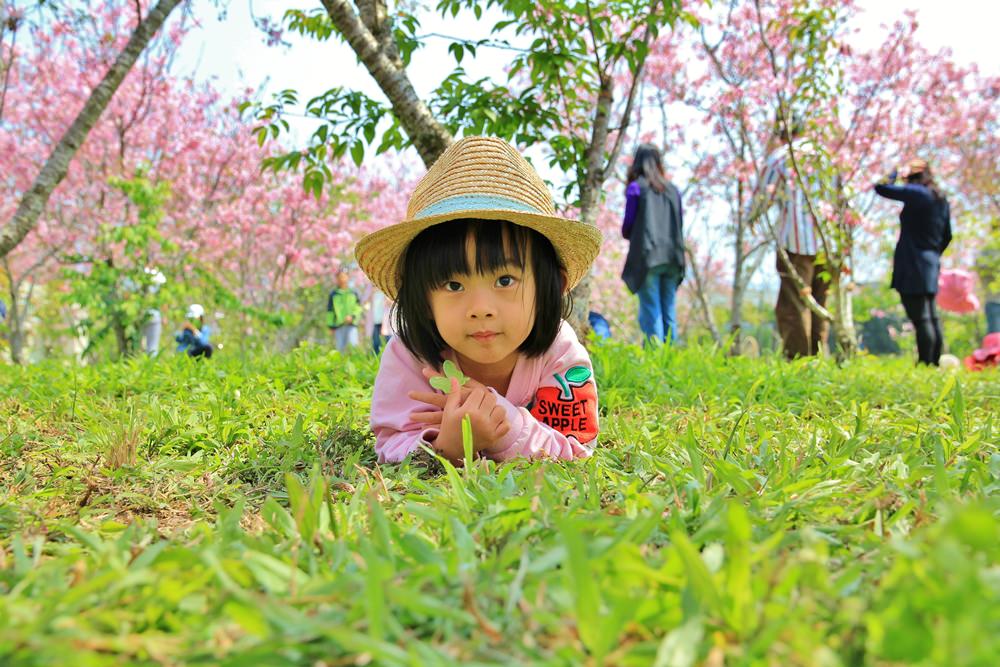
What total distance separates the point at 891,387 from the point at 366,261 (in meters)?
2.61

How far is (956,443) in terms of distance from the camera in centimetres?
158

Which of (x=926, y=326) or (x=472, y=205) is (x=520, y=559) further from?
(x=926, y=326)

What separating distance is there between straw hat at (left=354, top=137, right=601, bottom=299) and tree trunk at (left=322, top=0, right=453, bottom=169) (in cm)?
135

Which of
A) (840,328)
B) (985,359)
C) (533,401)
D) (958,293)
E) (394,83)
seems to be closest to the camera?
(533,401)

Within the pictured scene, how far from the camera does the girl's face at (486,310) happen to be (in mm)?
1689

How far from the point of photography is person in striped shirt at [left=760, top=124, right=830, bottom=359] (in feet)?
19.0

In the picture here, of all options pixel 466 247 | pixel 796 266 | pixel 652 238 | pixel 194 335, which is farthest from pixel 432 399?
pixel 194 335

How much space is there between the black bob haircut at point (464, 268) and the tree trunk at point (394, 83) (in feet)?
5.07

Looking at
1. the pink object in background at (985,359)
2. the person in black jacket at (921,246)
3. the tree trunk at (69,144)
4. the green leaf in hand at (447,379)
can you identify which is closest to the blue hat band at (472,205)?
the green leaf in hand at (447,379)

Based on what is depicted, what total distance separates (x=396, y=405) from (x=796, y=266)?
5223 millimetres

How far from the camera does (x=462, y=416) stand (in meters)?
1.61

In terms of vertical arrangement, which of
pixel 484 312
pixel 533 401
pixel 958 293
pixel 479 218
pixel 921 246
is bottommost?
pixel 533 401

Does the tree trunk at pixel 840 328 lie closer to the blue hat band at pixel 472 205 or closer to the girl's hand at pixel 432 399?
the blue hat band at pixel 472 205

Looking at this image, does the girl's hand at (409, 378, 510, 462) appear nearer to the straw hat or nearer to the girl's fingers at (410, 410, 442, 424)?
the girl's fingers at (410, 410, 442, 424)
